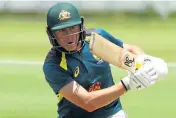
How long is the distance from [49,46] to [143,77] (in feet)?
29.2

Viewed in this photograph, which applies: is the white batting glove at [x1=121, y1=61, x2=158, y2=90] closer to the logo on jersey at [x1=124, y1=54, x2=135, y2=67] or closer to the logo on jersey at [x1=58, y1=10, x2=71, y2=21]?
the logo on jersey at [x1=124, y1=54, x2=135, y2=67]

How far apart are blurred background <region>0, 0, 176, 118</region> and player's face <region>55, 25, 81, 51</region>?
331 cm

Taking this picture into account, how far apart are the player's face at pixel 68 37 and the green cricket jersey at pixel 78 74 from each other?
25 cm

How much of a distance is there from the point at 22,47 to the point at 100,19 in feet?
12.2

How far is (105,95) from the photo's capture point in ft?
17.1

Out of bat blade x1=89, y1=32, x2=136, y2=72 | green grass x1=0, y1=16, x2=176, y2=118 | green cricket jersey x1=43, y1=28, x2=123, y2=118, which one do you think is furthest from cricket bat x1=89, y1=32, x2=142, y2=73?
green grass x1=0, y1=16, x2=176, y2=118

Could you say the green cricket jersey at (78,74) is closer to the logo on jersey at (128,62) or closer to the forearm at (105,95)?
the forearm at (105,95)

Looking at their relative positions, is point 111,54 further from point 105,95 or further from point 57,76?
point 57,76

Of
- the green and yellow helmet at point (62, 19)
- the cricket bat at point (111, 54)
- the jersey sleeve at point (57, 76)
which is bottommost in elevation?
the jersey sleeve at point (57, 76)

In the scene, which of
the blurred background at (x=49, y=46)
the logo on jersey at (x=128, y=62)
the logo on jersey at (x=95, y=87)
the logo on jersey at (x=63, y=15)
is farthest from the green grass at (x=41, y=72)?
the logo on jersey at (x=63, y=15)

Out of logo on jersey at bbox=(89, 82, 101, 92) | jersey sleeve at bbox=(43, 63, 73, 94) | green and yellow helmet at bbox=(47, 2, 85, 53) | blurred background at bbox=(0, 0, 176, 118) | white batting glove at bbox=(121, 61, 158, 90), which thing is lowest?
blurred background at bbox=(0, 0, 176, 118)

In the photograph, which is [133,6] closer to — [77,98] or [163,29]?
[163,29]

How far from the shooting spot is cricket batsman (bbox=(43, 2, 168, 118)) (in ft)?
16.7

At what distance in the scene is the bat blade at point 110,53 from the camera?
5.08 m
